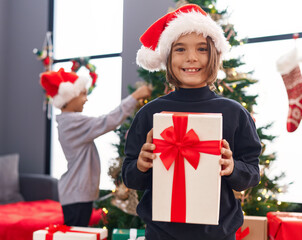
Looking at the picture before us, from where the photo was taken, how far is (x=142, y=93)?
2.59 meters

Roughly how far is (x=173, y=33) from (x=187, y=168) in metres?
0.50

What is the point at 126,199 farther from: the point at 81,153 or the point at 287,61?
the point at 287,61

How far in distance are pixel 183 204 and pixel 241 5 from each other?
2790 mm

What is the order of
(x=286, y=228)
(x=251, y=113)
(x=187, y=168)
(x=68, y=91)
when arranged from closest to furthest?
(x=187, y=168) < (x=286, y=228) < (x=251, y=113) < (x=68, y=91)

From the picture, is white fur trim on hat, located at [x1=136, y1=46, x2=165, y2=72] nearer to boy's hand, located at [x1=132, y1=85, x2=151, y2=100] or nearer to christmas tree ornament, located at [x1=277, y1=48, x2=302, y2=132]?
christmas tree ornament, located at [x1=277, y1=48, x2=302, y2=132]

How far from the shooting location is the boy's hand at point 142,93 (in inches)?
102

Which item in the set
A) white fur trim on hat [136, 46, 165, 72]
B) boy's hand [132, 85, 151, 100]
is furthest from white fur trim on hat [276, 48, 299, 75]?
boy's hand [132, 85, 151, 100]

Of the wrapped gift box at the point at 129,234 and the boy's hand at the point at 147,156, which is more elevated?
the boy's hand at the point at 147,156

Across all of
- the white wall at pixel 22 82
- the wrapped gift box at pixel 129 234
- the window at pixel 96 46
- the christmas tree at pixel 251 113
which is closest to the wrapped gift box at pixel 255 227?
the christmas tree at pixel 251 113

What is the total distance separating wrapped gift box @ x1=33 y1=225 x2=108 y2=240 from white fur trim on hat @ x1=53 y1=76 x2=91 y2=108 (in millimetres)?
945

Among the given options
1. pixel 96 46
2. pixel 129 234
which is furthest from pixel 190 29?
pixel 96 46

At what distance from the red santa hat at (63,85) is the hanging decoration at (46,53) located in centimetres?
121

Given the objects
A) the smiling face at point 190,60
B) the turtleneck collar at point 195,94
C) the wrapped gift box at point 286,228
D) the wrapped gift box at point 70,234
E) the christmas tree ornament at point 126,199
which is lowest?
the wrapped gift box at point 70,234

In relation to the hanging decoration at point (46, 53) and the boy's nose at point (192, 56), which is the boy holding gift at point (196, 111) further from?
the hanging decoration at point (46, 53)
